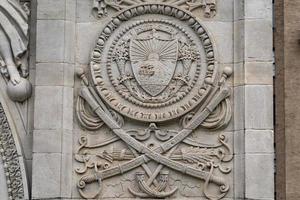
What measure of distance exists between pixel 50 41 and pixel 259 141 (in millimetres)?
2901

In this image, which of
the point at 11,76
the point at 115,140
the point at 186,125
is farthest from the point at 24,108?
the point at 186,125

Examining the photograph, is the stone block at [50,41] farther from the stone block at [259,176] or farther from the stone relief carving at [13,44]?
the stone block at [259,176]

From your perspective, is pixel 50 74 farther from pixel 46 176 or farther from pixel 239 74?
pixel 239 74

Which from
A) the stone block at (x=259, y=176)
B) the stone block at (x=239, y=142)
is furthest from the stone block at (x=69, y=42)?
the stone block at (x=259, y=176)

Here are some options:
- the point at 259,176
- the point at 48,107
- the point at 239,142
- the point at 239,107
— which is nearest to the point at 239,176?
the point at 259,176

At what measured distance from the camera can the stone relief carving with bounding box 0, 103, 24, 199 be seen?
399 inches

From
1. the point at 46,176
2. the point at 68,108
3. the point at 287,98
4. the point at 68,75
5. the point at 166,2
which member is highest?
the point at 166,2

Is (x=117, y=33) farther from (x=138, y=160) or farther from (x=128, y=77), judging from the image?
(x=138, y=160)

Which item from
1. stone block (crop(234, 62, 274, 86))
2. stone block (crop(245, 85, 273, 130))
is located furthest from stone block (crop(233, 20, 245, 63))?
stone block (crop(245, 85, 273, 130))

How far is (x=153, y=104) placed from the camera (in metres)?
10.1

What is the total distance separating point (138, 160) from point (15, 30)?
235 cm

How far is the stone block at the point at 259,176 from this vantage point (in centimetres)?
972

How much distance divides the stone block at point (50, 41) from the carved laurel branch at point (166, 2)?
51 centimetres

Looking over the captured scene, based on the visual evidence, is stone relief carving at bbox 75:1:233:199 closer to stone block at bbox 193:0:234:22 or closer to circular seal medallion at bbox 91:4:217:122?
circular seal medallion at bbox 91:4:217:122
